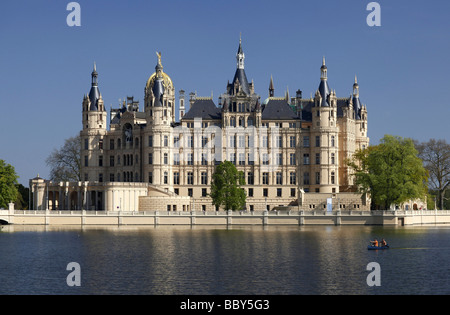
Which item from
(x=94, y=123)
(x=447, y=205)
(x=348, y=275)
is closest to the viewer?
(x=348, y=275)

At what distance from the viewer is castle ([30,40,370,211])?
133 metres

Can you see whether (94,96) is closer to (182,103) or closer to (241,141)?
(182,103)

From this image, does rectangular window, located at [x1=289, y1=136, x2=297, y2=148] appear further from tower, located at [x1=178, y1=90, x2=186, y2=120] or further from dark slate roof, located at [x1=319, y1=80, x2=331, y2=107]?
tower, located at [x1=178, y1=90, x2=186, y2=120]

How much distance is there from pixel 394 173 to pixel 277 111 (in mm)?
28070

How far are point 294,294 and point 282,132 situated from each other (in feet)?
266

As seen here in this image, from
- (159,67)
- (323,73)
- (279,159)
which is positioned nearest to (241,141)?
(279,159)

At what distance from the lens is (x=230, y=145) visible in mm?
135750

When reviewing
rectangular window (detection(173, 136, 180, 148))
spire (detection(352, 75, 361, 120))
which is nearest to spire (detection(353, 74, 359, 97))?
spire (detection(352, 75, 361, 120))

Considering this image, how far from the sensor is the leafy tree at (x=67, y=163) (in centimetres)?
14900

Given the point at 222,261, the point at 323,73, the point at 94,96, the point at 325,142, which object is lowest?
the point at 222,261

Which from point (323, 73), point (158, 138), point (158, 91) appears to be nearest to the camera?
point (158, 138)
